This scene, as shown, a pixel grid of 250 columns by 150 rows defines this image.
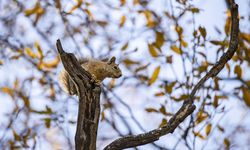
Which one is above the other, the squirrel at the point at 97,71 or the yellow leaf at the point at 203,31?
the yellow leaf at the point at 203,31

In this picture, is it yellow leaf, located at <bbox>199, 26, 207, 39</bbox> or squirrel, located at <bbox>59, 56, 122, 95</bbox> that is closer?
squirrel, located at <bbox>59, 56, 122, 95</bbox>

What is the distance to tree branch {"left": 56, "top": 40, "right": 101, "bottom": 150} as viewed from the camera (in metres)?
2.55

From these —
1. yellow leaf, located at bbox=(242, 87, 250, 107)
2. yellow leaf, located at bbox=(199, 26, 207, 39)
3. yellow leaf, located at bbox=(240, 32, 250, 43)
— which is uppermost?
yellow leaf, located at bbox=(240, 32, 250, 43)

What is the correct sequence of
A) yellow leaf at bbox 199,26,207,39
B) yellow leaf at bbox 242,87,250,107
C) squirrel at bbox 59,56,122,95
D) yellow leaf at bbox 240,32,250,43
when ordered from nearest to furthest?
squirrel at bbox 59,56,122,95, yellow leaf at bbox 199,26,207,39, yellow leaf at bbox 242,87,250,107, yellow leaf at bbox 240,32,250,43

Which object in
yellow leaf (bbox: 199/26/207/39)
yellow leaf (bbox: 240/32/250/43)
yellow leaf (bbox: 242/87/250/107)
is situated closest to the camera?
yellow leaf (bbox: 199/26/207/39)

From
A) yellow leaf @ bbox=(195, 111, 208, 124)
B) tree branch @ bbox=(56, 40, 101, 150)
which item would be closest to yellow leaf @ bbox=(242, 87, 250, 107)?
yellow leaf @ bbox=(195, 111, 208, 124)

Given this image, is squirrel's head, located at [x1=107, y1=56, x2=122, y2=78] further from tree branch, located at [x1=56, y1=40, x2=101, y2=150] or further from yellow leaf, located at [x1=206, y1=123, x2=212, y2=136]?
yellow leaf, located at [x1=206, y1=123, x2=212, y2=136]

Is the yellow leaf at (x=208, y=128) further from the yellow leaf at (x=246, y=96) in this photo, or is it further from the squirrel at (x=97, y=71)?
the squirrel at (x=97, y=71)

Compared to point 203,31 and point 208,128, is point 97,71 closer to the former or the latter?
point 203,31

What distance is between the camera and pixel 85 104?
261cm

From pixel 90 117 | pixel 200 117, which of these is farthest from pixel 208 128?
pixel 90 117

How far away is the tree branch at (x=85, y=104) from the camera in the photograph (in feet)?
8.37

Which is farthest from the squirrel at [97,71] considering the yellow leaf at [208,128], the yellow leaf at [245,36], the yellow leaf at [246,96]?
the yellow leaf at [245,36]

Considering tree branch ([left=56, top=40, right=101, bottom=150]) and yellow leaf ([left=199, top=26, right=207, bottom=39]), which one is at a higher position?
yellow leaf ([left=199, top=26, right=207, bottom=39])
